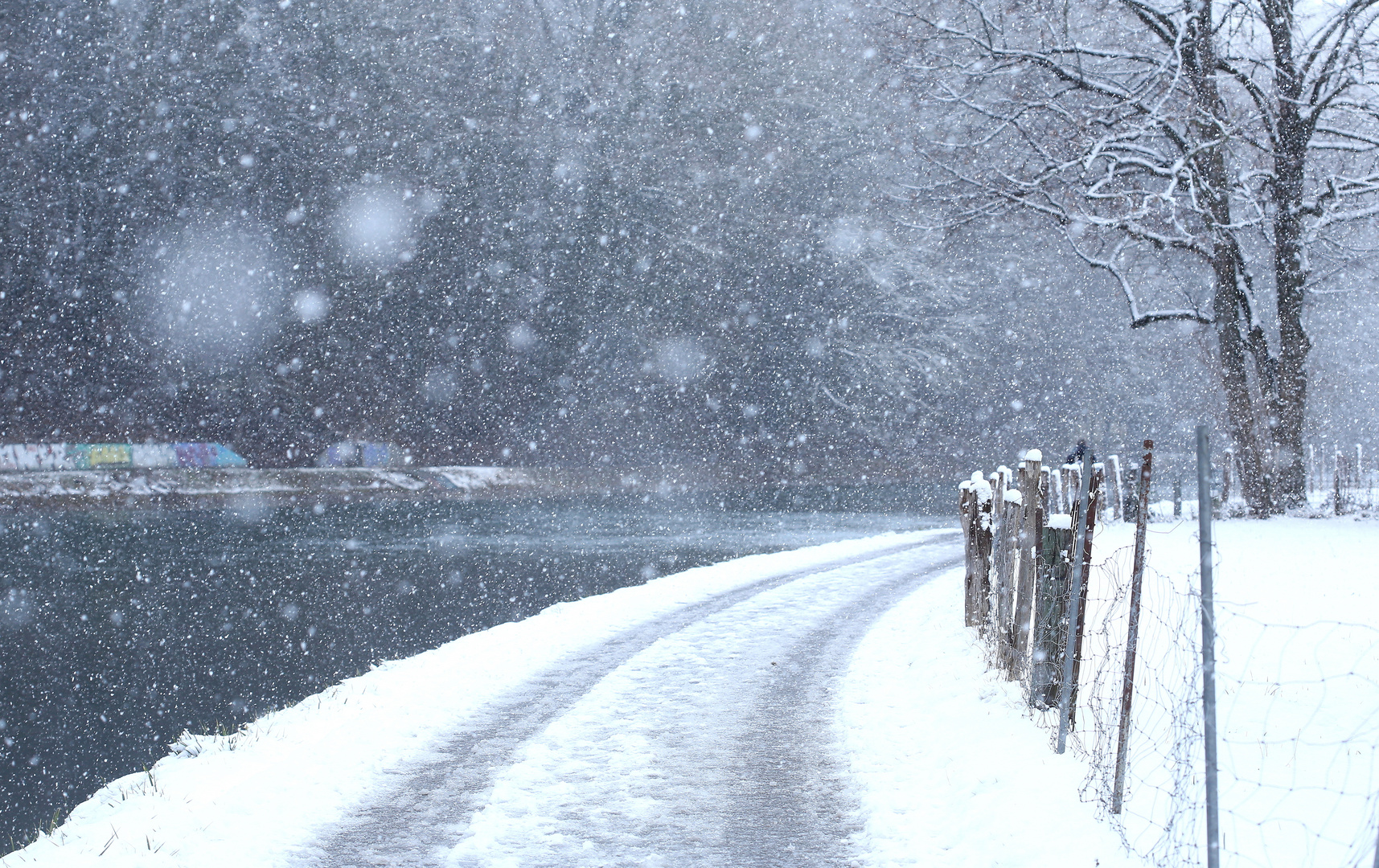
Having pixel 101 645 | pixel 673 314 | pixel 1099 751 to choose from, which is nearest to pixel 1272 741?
pixel 1099 751

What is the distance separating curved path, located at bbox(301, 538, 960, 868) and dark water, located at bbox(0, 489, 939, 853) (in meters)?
4.03

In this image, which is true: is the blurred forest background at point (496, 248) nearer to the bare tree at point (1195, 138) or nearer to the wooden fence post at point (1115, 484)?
the wooden fence post at point (1115, 484)

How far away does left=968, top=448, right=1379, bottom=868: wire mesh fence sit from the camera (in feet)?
15.2

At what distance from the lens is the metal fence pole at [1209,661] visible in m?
3.98

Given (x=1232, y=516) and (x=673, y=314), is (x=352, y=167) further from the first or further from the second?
(x=1232, y=516)

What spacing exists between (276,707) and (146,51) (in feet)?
120

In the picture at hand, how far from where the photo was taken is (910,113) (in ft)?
152

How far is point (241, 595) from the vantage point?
1788 cm

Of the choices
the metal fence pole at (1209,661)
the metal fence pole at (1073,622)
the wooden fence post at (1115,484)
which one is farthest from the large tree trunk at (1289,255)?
the metal fence pole at (1209,661)

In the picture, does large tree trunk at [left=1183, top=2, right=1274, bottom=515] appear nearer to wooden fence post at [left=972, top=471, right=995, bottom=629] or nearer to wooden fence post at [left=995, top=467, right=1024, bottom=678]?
wooden fence post at [left=972, top=471, right=995, bottom=629]

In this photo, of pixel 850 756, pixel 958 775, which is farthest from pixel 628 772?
pixel 958 775

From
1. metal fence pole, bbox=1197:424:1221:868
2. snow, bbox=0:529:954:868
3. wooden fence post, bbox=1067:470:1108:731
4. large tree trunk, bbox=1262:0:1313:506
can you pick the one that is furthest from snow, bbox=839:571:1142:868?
large tree trunk, bbox=1262:0:1313:506

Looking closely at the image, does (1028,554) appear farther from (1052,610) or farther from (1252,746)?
(1252,746)

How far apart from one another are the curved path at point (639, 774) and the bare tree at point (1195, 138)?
377 inches
